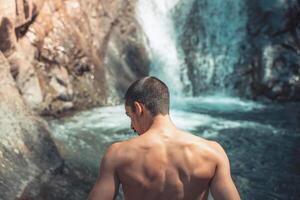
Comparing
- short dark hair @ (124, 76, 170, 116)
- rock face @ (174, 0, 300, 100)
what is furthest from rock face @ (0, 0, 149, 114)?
short dark hair @ (124, 76, 170, 116)

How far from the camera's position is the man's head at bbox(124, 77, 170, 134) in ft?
9.31

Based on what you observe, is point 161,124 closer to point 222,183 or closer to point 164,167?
point 164,167

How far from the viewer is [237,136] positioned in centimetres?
941

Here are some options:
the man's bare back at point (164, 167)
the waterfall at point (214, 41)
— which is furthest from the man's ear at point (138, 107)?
the waterfall at point (214, 41)

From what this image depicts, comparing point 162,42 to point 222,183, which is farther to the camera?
point 162,42

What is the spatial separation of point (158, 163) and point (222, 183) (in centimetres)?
32

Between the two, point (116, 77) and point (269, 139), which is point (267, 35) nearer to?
point (116, 77)

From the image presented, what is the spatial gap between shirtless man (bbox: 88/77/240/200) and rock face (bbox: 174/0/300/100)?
11.2m

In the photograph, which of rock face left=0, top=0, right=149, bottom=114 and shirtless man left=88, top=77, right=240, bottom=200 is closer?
shirtless man left=88, top=77, right=240, bottom=200

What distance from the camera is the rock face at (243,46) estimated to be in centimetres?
1391

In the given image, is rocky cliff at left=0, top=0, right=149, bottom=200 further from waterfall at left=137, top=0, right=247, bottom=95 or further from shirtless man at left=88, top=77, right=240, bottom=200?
shirtless man at left=88, top=77, right=240, bottom=200

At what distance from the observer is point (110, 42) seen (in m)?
12.8

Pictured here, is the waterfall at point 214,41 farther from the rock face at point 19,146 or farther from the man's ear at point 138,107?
the man's ear at point 138,107

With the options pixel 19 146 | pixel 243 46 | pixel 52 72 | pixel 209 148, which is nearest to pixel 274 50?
pixel 243 46
